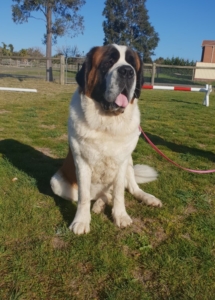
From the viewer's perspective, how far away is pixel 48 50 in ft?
62.4

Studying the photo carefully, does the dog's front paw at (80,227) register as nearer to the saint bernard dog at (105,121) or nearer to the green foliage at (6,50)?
the saint bernard dog at (105,121)

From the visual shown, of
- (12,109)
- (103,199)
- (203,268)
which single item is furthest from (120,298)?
(12,109)

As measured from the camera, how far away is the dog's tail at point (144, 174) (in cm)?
320

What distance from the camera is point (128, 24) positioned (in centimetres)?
4384

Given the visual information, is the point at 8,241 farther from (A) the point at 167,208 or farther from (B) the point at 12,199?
(A) the point at 167,208

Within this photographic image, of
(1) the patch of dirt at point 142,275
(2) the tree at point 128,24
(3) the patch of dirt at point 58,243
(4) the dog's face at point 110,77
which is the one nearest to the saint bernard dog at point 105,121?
(4) the dog's face at point 110,77

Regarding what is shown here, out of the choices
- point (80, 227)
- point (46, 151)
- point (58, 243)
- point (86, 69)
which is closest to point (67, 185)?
point (80, 227)

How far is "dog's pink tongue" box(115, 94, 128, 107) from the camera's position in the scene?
2131 millimetres

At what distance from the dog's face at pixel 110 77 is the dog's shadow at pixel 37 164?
1013 millimetres

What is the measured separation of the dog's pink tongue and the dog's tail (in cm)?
120

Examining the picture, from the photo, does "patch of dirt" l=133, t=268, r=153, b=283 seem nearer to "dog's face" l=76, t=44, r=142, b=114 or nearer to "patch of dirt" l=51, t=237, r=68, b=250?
"patch of dirt" l=51, t=237, r=68, b=250

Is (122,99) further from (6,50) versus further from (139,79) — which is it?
(6,50)

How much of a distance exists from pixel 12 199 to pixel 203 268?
69.4 inches

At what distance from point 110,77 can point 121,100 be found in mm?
190
